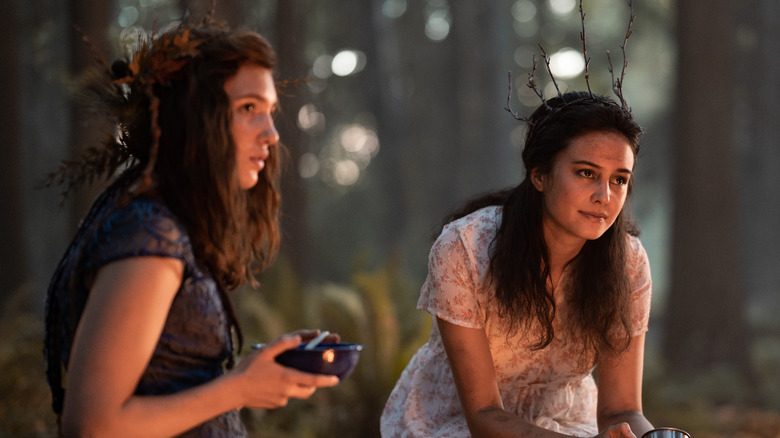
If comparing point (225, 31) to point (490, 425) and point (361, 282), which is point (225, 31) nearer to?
point (490, 425)

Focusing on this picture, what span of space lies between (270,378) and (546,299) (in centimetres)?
143

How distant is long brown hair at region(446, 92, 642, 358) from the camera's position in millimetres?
3096

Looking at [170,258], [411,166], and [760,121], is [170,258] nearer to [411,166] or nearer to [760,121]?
[760,121]

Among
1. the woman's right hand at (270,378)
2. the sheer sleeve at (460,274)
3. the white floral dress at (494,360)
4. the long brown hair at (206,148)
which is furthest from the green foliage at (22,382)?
the woman's right hand at (270,378)

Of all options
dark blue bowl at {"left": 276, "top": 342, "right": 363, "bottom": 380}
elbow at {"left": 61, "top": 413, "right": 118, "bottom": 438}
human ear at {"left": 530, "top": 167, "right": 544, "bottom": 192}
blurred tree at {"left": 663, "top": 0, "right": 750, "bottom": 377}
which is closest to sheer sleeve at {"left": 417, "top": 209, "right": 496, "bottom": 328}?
human ear at {"left": 530, "top": 167, "right": 544, "bottom": 192}

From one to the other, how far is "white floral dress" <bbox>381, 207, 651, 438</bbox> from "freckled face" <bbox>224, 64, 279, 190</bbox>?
40.8 inches

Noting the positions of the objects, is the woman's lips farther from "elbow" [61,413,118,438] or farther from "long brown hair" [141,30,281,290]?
"elbow" [61,413,118,438]

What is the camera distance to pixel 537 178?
3184 mm

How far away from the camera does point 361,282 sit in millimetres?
7105

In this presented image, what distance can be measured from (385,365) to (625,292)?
12.1 ft

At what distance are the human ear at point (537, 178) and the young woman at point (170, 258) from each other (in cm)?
118

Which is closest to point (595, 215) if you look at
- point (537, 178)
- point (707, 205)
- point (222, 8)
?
point (537, 178)

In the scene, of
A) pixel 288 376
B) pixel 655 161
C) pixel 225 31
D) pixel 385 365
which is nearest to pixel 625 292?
pixel 288 376

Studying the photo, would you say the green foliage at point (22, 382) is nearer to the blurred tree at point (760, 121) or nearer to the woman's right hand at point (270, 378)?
the woman's right hand at point (270, 378)
